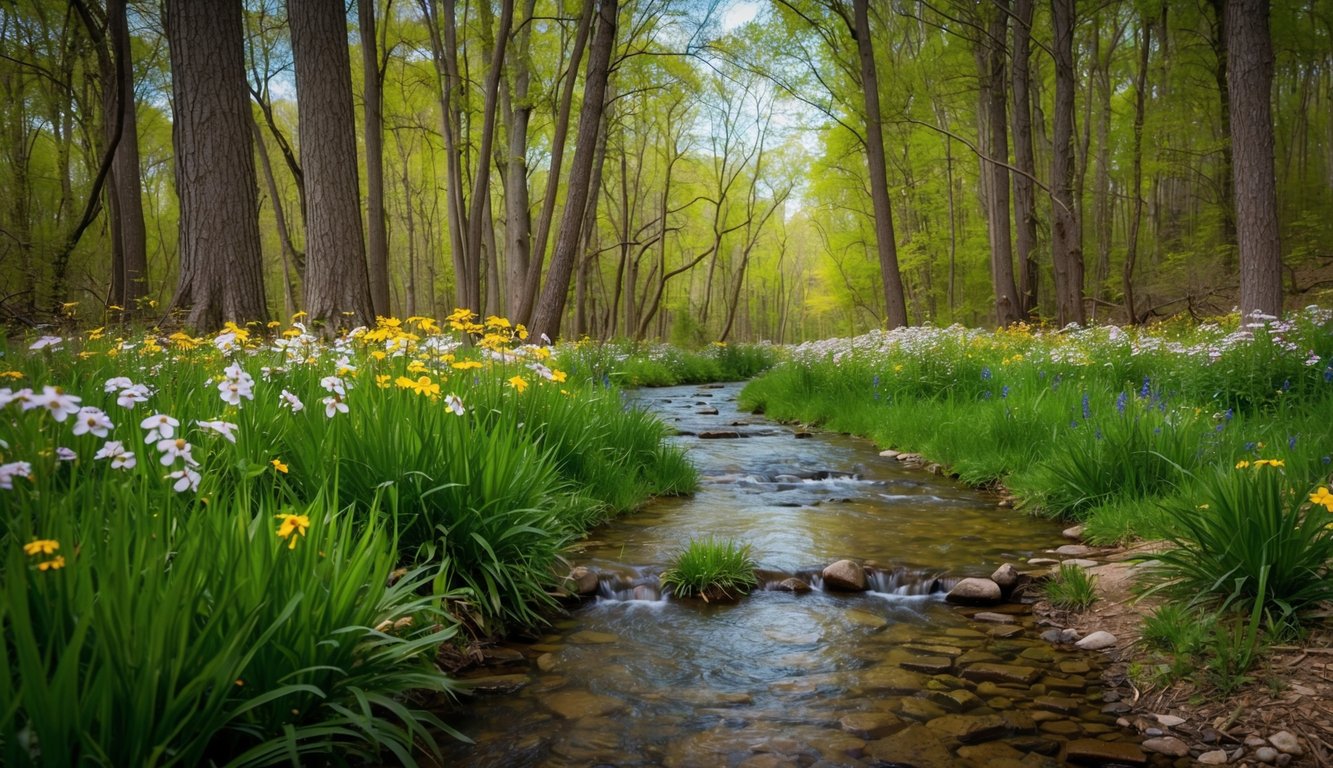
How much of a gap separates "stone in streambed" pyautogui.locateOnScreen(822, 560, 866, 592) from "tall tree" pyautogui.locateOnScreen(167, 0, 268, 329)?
22.4 ft

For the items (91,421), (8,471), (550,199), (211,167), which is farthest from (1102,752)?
(550,199)

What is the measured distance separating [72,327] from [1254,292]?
13.0 m

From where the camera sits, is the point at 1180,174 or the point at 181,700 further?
the point at 1180,174

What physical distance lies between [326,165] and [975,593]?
25.3 ft

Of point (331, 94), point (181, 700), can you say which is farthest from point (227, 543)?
point (331, 94)

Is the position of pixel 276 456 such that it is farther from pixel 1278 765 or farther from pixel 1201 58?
pixel 1201 58

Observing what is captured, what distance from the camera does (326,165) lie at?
771cm

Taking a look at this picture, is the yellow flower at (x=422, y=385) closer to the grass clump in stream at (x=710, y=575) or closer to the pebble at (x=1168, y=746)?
the grass clump in stream at (x=710, y=575)

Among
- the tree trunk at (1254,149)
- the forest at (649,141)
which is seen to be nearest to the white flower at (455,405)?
the forest at (649,141)

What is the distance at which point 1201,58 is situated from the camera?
19219mm

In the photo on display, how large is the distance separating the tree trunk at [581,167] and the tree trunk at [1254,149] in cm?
704

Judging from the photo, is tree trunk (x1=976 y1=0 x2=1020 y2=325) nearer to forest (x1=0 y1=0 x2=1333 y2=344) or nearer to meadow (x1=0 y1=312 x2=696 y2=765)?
forest (x1=0 y1=0 x2=1333 y2=344)

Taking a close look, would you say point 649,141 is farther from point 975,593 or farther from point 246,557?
point 246,557

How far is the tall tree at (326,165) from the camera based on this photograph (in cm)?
761
